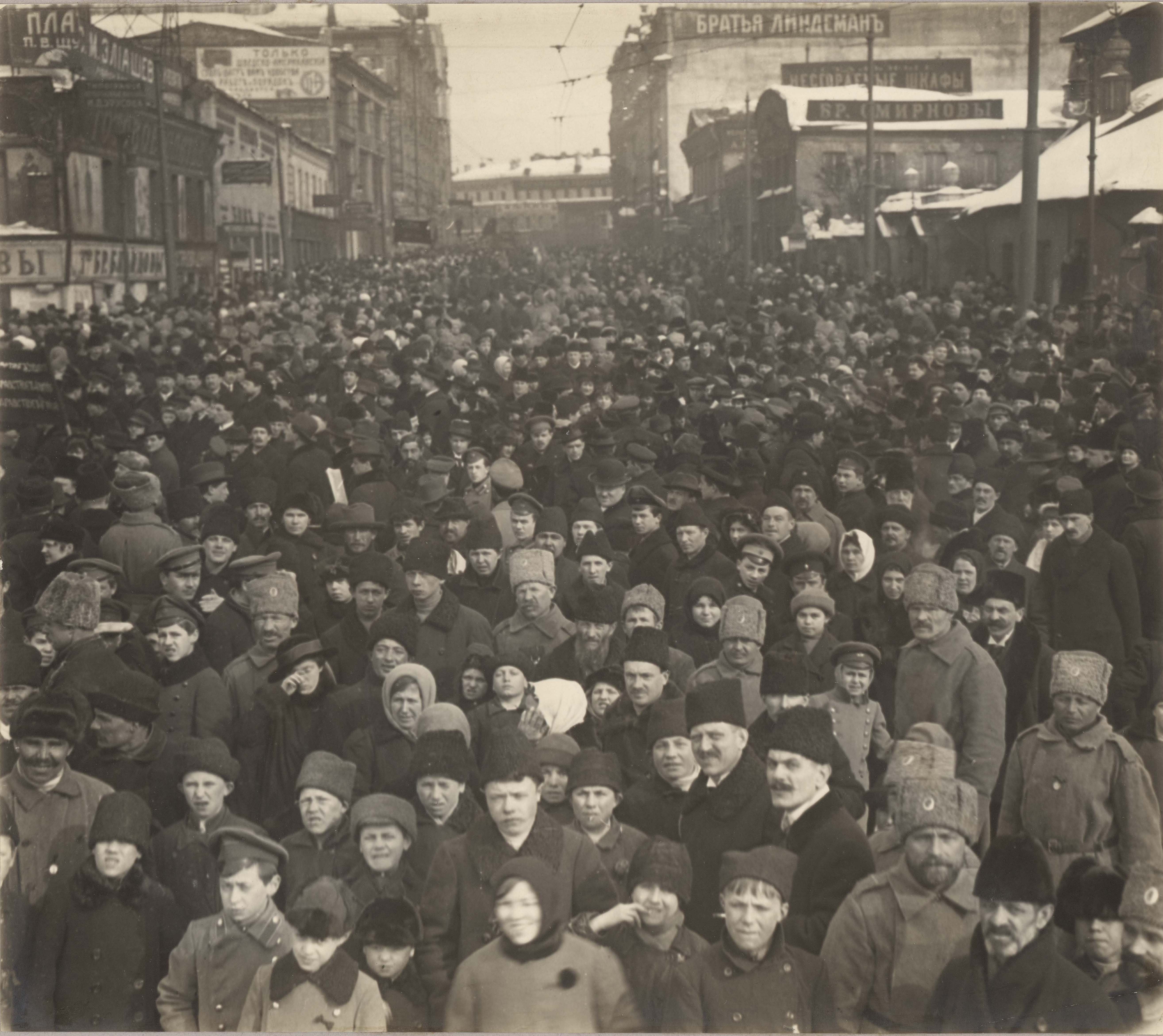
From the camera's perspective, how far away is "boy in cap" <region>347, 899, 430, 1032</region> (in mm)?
5055

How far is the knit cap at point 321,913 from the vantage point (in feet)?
16.5

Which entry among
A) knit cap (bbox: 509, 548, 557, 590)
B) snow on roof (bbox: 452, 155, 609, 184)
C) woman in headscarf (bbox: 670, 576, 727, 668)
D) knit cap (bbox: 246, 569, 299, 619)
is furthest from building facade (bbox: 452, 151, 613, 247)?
knit cap (bbox: 246, 569, 299, 619)

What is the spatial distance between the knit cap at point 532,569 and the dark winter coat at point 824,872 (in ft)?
8.02

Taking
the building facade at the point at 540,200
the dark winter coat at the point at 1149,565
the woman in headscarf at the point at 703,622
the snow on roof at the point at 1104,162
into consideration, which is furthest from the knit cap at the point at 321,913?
the snow on roof at the point at 1104,162

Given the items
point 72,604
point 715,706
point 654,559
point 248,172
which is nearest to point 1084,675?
point 715,706

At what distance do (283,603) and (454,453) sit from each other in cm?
441

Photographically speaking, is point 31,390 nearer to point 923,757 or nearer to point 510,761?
point 510,761

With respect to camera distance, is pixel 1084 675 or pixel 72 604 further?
pixel 72 604

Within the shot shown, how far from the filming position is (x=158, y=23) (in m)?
10.3

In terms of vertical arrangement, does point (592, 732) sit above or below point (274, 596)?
below

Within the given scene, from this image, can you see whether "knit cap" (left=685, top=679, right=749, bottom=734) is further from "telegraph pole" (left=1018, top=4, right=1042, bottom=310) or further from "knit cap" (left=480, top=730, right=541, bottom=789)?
"telegraph pole" (left=1018, top=4, right=1042, bottom=310)

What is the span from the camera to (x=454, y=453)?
11.0 metres

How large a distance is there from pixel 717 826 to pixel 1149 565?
3.33 m

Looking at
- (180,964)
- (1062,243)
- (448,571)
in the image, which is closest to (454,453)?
(448,571)
